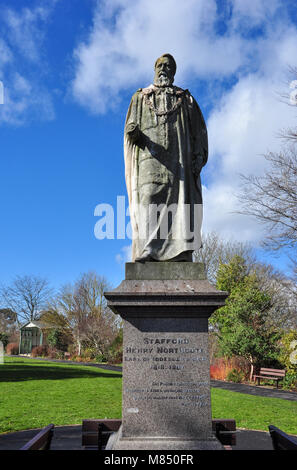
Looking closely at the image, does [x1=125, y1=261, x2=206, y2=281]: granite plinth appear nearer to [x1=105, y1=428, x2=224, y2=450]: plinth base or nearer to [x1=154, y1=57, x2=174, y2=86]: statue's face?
[x1=105, y1=428, x2=224, y2=450]: plinth base

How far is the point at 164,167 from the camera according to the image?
5.61m

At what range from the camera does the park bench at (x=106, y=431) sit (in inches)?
206

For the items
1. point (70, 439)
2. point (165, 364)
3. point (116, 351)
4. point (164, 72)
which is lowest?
point (116, 351)

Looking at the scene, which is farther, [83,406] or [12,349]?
[12,349]

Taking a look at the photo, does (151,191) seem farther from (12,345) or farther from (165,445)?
(12,345)

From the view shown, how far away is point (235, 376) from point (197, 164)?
58.4 feet

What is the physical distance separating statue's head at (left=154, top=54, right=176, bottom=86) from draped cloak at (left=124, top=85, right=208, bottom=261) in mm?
143

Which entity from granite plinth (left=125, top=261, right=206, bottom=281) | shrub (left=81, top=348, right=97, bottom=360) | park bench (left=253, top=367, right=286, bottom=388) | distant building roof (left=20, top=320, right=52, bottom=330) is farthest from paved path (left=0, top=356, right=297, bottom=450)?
distant building roof (left=20, top=320, right=52, bottom=330)

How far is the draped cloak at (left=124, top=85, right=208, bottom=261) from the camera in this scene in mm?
5367

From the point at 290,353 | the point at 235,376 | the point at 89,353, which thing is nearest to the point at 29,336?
the point at 89,353

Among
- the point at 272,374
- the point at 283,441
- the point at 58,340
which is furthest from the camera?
the point at 58,340

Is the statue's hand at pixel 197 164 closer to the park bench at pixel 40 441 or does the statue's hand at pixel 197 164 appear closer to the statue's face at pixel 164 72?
the statue's face at pixel 164 72

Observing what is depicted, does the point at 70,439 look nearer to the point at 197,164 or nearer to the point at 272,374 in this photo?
the point at 197,164

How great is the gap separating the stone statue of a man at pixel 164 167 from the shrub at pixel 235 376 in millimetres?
17514
